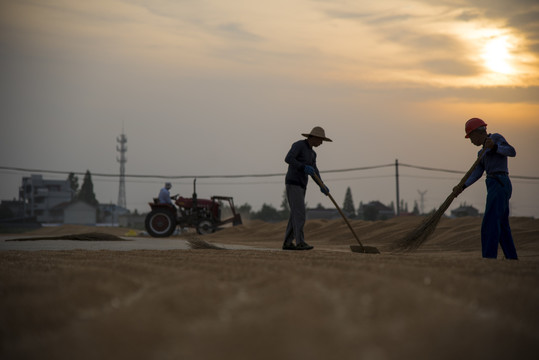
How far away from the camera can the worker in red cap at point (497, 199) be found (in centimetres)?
525

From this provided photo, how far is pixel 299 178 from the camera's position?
7301 millimetres

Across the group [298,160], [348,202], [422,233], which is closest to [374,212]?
[348,202]

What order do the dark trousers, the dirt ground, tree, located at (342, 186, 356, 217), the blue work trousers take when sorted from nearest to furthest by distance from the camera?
the dirt ground, the blue work trousers, the dark trousers, tree, located at (342, 186, 356, 217)

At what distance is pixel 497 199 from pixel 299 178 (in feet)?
8.69

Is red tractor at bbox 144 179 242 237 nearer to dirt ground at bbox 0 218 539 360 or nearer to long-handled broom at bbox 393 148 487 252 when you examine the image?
long-handled broom at bbox 393 148 487 252

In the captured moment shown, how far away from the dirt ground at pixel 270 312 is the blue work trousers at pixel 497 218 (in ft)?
6.01

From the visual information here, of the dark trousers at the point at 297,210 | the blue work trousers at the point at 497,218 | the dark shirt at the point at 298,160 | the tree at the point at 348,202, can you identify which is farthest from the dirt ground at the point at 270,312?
the tree at the point at 348,202

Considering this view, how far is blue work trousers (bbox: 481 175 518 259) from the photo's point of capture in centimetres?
523

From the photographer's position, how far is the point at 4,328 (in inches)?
82.6

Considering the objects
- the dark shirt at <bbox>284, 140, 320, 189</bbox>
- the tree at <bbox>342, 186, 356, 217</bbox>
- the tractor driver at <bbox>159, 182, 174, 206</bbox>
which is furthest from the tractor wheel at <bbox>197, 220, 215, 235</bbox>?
the tree at <bbox>342, 186, 356, 217</bbox>

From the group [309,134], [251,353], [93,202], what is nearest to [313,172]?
[309,134]

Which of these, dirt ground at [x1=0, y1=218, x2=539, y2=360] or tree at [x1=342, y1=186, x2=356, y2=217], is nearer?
dirt ground at [x1=0, y1=218, x2=539, y2=360]

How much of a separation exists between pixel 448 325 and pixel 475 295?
0.58 metres

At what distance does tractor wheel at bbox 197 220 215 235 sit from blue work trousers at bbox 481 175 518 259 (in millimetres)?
12765
